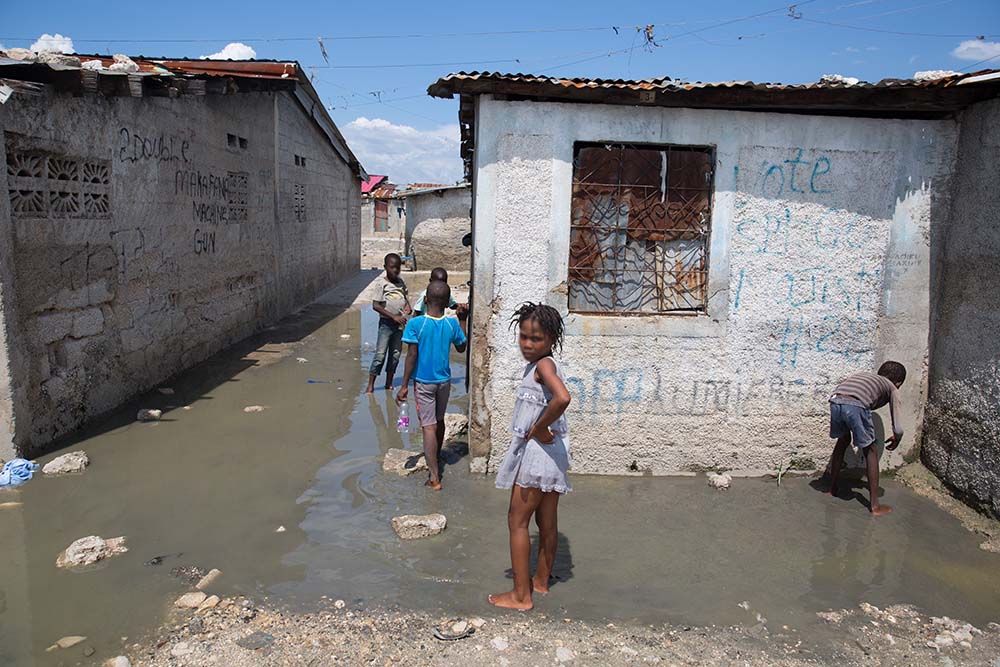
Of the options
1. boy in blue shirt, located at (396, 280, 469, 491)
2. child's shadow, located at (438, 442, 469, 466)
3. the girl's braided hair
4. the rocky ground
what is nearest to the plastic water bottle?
child's shadow, located at (438, 442, 469, 466)

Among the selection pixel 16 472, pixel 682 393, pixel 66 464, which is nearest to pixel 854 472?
pixel 682 393

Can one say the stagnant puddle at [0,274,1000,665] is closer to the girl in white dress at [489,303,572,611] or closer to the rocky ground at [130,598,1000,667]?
the rocky ground at [130,598,1000,667]

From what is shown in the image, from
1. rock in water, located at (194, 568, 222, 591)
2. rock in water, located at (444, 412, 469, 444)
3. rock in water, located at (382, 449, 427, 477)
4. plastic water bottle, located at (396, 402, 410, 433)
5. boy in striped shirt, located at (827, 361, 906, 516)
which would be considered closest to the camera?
rock in water, located at (194, 568, 222, 591)

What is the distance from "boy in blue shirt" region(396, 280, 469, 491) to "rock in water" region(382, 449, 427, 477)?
0.22 metres

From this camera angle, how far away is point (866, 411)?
210 inches

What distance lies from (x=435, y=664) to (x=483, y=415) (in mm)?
2496

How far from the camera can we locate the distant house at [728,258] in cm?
537

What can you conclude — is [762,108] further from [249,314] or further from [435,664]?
[249,314]

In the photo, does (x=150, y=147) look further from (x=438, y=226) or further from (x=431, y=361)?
(x=438, y=226)

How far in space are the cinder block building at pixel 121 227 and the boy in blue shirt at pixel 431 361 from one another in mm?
3024

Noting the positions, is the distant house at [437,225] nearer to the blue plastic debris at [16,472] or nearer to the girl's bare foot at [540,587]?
the blue plastic debris at [16,472]

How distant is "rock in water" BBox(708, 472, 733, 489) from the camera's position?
562 cm

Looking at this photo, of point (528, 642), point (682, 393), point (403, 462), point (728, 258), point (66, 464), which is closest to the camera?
point (528, 642)

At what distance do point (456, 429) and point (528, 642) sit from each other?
3.31 metres
